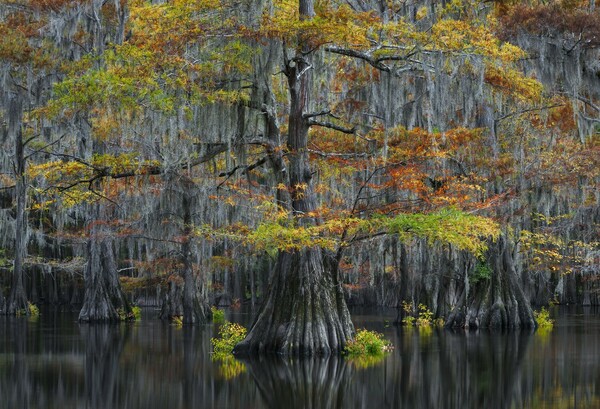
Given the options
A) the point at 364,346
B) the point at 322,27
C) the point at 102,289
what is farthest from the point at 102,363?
the point at 102,289

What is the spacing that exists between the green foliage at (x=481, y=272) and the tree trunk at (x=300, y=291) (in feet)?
27.4

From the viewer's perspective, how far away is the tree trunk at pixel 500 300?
77.9 ft

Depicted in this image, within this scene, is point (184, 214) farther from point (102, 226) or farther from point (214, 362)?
point (214, 362)

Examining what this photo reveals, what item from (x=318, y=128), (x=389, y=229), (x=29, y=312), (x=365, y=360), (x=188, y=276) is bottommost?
(x=29, y=312)

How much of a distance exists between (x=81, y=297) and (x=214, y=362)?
120 ft

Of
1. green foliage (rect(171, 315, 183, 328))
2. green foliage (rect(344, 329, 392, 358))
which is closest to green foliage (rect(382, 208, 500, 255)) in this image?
green foliage (rect(344, 329, 392, 358))

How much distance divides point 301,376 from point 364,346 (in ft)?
12.5

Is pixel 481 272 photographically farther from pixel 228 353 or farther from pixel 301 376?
pixel 301 376

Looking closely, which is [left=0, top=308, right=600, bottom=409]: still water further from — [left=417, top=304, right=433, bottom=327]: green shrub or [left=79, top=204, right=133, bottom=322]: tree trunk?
[left=79, top=204, right=133, bottom=322]: tree trunk

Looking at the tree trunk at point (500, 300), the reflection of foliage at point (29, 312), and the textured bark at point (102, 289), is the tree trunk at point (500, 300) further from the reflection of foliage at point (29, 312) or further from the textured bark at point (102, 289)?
the reflection of foliage at point (29, 312)

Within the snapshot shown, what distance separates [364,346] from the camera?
1625 cm

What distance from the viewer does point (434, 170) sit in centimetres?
2123

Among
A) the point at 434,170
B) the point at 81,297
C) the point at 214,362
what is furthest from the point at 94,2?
the point at 81,297

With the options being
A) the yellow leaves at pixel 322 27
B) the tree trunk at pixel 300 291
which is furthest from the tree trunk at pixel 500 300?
the yellow leaves at pixel 322 27
